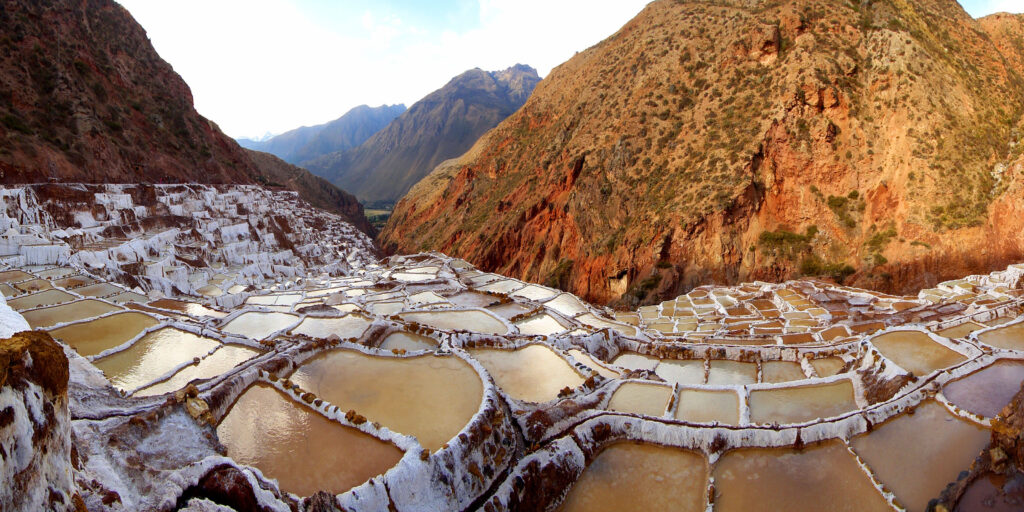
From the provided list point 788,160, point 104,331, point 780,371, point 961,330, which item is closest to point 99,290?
point 104,331

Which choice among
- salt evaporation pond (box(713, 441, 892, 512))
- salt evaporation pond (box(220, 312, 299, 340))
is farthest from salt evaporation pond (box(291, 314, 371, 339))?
salt evaporation pond (box(713, 441, 892, 512))

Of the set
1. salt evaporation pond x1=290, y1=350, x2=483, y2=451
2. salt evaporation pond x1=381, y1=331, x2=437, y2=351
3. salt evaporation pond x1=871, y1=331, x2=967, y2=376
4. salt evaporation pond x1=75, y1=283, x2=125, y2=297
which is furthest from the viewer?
salt evaporation pond x1=75, y1=283, x2=125, y2=297

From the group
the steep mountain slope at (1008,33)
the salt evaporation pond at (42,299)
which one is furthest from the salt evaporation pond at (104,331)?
the steep mountain slope at (1008,33)

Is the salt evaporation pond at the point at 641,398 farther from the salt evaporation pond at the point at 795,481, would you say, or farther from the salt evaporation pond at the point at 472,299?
the salt evaporation pond at the point at 472,299

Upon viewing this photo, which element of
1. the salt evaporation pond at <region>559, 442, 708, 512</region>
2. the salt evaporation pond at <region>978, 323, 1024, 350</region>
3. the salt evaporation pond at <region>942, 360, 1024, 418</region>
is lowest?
the salt evaporation pond at <region>559, 442, 708, 512</region>

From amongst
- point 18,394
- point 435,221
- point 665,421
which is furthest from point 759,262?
point 435,221

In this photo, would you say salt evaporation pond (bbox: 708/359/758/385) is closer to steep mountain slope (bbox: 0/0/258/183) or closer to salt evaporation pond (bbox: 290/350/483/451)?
salt evaporation pond (bbox: 290/350/483/451)

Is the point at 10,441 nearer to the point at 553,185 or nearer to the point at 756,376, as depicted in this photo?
the point at 756,376
